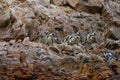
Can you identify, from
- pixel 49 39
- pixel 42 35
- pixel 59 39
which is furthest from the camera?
pixel 59 39

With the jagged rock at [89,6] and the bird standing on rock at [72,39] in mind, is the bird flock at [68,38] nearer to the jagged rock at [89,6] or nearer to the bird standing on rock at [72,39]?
the bird standing on rock at [72,39]

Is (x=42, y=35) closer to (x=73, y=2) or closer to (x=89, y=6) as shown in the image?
(x=73, y=2)

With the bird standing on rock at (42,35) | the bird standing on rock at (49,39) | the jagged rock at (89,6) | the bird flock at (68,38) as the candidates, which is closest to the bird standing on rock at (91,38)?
the bird flock at (68,38)

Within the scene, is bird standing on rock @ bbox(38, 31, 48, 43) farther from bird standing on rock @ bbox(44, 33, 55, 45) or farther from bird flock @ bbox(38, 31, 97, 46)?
bird standing on rock @ bbox(44, 33, 55, 45)

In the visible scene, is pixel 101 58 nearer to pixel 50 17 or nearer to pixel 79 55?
pixel 79 55

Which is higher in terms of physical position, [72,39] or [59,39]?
[72,39]

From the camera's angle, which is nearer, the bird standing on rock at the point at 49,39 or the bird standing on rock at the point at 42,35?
the bird standing on rock at the point at 49,39

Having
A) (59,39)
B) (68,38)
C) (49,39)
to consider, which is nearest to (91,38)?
(68,38)

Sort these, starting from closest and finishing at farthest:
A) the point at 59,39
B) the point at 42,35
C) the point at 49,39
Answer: the point at 49,39
the point at 42,35
the point at 59,39

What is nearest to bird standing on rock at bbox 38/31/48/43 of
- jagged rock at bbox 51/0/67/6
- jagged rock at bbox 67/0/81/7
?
jagged rock at bbox 51/0/67/6
